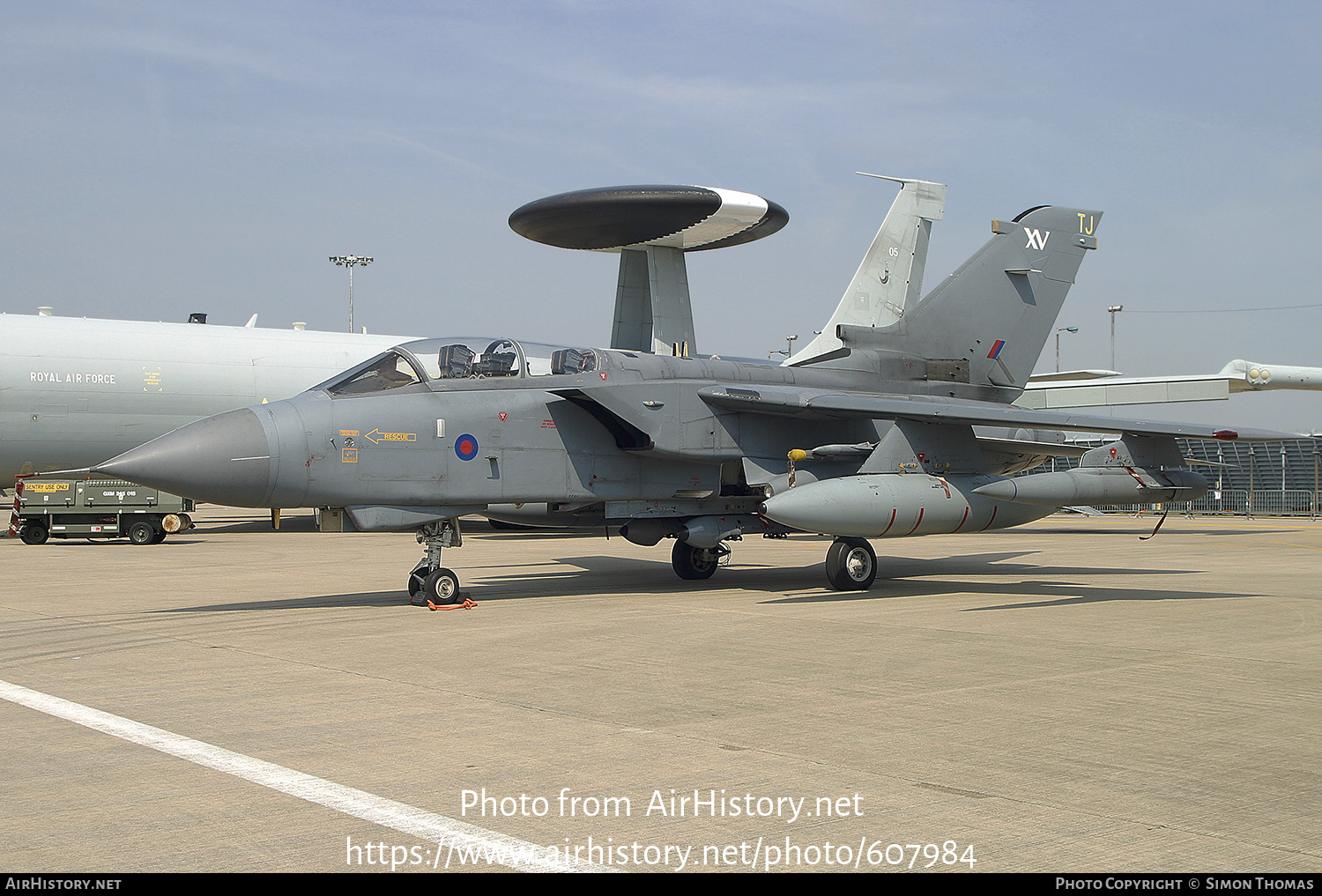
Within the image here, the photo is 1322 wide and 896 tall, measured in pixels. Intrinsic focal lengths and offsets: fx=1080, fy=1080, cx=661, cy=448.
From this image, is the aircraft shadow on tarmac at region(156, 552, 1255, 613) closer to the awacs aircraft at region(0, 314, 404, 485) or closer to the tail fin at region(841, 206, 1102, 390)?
the tail fin at region(841, 206, 1102, 390)

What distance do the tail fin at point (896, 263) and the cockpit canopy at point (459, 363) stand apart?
41.9 feet

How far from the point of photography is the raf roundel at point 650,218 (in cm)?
2492

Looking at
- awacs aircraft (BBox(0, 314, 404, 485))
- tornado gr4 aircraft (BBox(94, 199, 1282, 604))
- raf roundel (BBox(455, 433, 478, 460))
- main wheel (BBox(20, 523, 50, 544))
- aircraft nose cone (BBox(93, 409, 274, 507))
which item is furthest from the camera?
awacs aircraft (BBox(0, 314, 404, 485))

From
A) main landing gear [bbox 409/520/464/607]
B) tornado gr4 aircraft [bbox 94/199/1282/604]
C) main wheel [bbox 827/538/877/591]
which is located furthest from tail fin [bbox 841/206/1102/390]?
main landing gear [bbox 409/520/464/607]

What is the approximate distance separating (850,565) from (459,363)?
18.0 feet

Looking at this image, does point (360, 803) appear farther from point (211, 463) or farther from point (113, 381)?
point (113, 381)

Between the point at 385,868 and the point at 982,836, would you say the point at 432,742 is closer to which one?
the point at 385,868

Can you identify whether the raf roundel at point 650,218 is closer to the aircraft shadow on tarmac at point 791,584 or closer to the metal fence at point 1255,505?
the aircraft shadow on tarmac at point 791,584

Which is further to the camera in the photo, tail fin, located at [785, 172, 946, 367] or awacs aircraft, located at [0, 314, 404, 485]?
tail fin, located at [785, 172, 946, 367]

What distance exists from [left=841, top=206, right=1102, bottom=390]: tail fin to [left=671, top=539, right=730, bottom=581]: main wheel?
370cm

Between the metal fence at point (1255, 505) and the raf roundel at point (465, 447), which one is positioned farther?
the metal fence at point (1255, 505)

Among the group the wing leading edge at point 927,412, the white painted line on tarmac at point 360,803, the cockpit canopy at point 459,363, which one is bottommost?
Answer: the white painted line on tarmac at point 360,803

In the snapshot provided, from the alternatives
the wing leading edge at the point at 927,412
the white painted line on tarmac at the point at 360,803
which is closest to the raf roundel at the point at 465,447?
the wing leading edge at the point at 927,412

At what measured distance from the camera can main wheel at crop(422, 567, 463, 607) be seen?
11.7m
